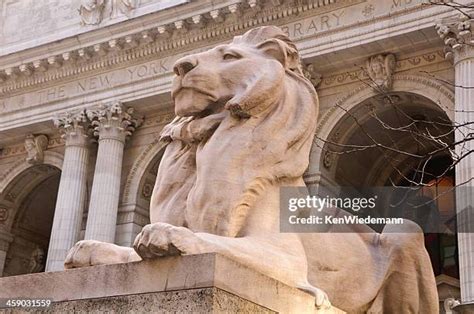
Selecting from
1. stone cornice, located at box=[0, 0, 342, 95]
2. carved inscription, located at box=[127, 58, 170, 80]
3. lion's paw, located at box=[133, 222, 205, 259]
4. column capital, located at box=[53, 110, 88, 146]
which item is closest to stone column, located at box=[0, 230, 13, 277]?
stone cornice, located at box=[0, 0, 342, 95]

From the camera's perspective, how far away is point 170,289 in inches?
104

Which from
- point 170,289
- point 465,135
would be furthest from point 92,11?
point 170,289

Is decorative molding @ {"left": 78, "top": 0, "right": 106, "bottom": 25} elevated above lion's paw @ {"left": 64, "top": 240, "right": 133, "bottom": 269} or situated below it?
above

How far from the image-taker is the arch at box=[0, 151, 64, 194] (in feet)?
70.2

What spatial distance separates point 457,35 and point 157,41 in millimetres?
7509

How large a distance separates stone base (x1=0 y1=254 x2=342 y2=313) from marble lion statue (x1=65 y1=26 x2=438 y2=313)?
0.18 m

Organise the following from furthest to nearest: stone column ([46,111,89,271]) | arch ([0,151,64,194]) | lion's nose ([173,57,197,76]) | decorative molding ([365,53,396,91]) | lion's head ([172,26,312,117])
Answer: arch ([0,151,64,194]) → stone column ([46,111,89,271]) → decorative molding ([365,53,396,91]) → lion's nose ([173,57,197,76]) → lion's head ([172,26,312,117])

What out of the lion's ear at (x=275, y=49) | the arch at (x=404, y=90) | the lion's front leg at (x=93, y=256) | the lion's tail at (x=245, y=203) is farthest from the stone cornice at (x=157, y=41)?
the lion's front leg at (x=93, y=256)

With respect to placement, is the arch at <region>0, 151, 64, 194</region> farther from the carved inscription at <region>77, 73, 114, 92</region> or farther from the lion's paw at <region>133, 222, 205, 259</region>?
the lion's paw at <region>133, 222, 205, 259</region>

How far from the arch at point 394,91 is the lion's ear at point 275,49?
1166 centimetres

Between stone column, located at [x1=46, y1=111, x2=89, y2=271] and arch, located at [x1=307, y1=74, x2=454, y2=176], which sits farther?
stone column, located at [x1=46, y1=111, x2=89, y2=271]

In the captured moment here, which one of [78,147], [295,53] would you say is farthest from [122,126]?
[295,53]

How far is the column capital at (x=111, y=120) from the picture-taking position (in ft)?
62.6

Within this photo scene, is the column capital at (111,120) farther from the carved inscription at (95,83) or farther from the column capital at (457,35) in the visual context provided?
the column capital at (457,35)
